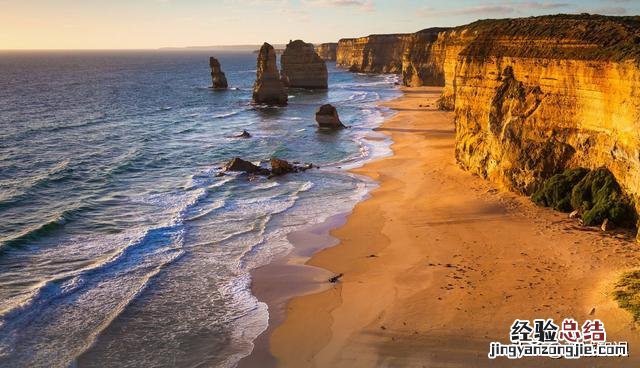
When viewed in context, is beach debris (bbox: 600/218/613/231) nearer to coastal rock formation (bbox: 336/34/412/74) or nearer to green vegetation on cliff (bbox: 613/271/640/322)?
green vegetation on cliff (bbox: 613/271/640/322)

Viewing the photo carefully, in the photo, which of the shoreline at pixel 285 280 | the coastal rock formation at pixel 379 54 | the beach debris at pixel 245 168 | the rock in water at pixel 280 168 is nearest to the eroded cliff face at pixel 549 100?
the shoreline at pixel 285 280

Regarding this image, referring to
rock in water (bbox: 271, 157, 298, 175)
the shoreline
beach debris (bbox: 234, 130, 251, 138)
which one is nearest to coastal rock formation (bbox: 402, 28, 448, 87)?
beach debris (bbox: 234, 130, 251, 138)

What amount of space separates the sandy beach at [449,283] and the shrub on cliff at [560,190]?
2.63 ft

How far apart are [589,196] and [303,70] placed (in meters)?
81.2

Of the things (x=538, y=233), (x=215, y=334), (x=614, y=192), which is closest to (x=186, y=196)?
(x=215, y=334)

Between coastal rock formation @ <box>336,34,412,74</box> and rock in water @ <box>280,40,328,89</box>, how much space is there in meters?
45.9

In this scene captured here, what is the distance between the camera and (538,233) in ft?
77.8

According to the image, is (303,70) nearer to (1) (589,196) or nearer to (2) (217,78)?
(2) (217,78)

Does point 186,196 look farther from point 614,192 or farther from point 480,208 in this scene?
point 614,192

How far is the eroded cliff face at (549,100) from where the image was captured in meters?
23.4

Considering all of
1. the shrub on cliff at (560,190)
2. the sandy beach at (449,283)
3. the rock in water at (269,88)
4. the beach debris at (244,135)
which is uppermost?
the rock in water at (269,88)

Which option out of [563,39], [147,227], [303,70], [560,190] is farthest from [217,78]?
[560,190]

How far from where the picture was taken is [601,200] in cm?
2398

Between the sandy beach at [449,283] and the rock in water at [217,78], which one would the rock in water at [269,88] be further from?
the sandy beach at [449,283]
